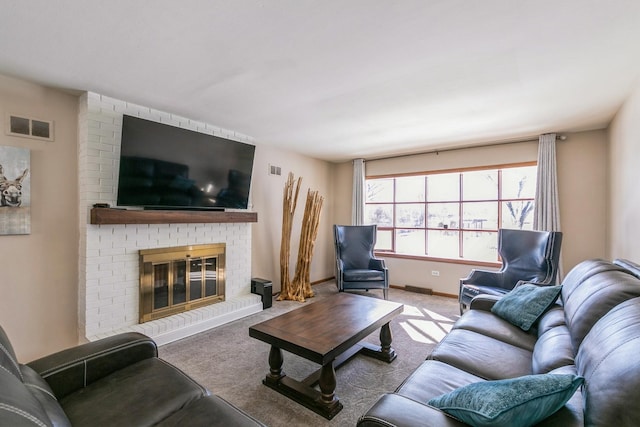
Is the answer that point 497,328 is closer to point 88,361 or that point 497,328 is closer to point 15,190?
point 88,361

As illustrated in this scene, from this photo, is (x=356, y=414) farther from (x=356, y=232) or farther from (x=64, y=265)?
(x=356, y=232)

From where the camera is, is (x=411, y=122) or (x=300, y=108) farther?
(x=411, y=122)

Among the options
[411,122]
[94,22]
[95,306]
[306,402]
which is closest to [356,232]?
[411,122]

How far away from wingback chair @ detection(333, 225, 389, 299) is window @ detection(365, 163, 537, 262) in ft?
2.47

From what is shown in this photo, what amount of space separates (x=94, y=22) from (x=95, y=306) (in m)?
2.35

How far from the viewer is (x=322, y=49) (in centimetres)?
193

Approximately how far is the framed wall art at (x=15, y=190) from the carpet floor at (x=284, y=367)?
5.30ft

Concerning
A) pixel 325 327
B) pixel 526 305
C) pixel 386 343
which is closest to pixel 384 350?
pixel 386 343

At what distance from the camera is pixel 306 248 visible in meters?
4.62

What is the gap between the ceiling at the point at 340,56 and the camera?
5.17ft

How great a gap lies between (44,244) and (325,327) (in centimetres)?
256

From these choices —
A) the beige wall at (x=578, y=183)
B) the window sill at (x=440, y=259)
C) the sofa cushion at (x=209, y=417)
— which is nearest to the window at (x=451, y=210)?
the window sill at (x=440, y=259)

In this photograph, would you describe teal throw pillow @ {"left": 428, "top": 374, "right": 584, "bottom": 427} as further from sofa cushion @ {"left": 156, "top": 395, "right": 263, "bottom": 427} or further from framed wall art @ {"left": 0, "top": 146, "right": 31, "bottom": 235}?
framed wall art @ {"left": 0, "top": 146, "right": 31, "bottom": 235}

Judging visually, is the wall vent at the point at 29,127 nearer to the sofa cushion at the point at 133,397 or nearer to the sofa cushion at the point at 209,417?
the sofa cushion at the point at 133,397
